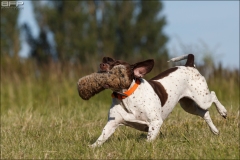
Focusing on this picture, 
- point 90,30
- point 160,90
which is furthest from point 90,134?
point 90,30

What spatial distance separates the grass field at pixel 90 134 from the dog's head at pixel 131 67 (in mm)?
752

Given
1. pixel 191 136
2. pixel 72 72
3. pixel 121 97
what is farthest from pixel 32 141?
pixel 72 72

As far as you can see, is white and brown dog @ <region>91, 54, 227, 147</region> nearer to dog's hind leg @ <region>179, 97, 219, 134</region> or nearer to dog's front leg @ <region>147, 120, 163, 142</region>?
dog's front leg @ <region>147, 120, 163, 142</region>

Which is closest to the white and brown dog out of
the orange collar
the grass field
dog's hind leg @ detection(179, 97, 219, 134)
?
the orange collar

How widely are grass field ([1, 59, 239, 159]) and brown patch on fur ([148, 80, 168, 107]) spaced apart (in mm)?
499

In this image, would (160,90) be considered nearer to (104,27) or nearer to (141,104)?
(141,104)

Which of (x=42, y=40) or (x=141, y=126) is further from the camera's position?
(x=42, y=40)

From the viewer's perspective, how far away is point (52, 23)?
35.0m

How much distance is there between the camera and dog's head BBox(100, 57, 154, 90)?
18.7ft

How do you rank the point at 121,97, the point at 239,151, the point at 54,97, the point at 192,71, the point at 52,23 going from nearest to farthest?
the point at 239,151 → the point at 121,97 → the point at 192,71 → the point at 54,97 → the point at 52,23

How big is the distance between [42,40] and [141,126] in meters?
30.0

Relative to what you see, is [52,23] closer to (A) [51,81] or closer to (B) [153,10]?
(B) [153,10]

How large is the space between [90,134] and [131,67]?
1515mm

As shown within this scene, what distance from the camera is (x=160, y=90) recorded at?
20.9 ft
